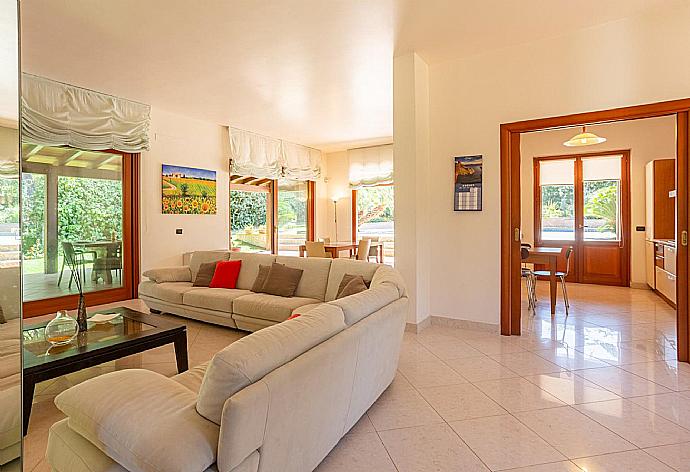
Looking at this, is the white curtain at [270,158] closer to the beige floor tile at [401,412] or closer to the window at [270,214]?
the window at [270,214]

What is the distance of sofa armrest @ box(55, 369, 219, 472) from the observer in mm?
1244

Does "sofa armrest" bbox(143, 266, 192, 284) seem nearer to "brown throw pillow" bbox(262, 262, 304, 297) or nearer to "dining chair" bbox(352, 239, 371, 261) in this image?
"brown throw pillow" bbox(262, 262, 304, 297)

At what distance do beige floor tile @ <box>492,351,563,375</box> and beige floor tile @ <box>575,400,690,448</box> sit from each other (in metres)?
0.59

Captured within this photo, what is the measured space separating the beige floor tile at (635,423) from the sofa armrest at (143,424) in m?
2.25

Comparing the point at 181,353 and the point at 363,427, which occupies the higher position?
the point at 181,353

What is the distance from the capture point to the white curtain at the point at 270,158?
7.47 meters

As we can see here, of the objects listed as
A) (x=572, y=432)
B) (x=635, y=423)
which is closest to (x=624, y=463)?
(x=572, y=432)

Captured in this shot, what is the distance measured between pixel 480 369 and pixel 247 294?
2.48 m

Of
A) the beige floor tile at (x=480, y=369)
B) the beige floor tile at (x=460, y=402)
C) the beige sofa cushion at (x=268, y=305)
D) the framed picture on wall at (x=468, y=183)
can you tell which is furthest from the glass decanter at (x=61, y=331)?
the framed picture on wall at (x=468, y=183)

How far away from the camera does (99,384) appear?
1594mm

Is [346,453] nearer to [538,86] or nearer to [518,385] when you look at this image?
[518,385]

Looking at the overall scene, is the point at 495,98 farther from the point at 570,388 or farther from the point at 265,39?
the point at 570,388

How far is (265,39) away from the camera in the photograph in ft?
12.6

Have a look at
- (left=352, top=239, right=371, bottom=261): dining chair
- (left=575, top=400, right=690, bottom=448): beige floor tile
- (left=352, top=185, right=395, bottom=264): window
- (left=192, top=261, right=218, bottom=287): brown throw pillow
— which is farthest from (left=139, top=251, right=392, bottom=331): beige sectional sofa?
(left=352, top=185, right=395, bottom=264): window
